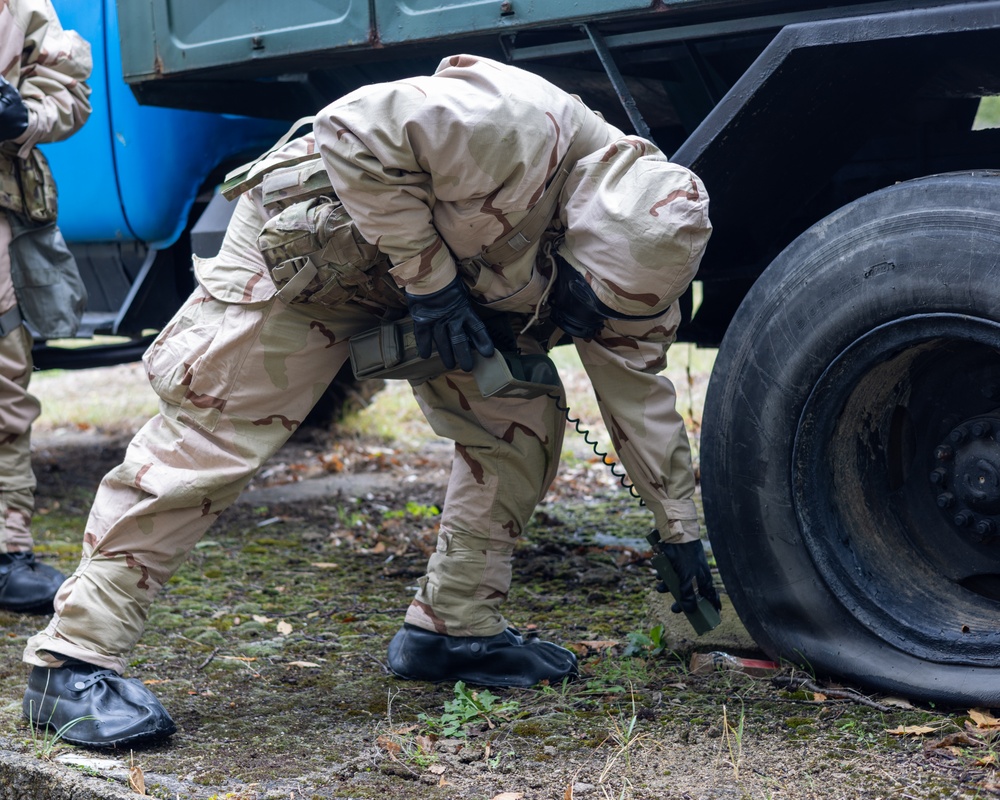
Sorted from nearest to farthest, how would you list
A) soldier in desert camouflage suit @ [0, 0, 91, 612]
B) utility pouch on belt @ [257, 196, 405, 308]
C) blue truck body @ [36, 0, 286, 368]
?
1. utility pouch on belt @ [257, 196, 405, 308]
2. soldier in desert camouflage suit @ [0, 0, 91, 612]
3. blue truck body @ [36, 0, 286, 368]

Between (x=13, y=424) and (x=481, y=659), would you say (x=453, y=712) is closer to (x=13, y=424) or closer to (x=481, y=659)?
(x=481, y=659)

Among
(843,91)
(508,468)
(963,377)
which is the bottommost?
→ (508,468)

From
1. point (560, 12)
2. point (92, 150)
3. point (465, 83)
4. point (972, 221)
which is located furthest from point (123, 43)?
point (972, 221)

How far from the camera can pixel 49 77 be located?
3383mm

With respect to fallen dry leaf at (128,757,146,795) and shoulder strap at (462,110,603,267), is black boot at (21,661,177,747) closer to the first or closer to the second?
fallen dry leaf at (128,757,146,795)

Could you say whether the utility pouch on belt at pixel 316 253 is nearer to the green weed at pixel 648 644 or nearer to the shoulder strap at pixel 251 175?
the shoulder strap at pixel 251 175

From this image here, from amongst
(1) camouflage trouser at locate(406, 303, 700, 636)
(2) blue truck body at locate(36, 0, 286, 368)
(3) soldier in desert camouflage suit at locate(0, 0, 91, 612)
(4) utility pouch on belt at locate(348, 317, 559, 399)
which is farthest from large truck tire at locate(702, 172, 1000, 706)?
(2) blue truck body at locate(36, 0, 286, 368)

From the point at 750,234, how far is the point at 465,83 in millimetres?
965

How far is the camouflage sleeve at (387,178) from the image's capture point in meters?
1.99

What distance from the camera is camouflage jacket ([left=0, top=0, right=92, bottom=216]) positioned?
326 centimetres

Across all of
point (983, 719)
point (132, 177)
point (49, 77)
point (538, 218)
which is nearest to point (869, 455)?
point (983, 719)

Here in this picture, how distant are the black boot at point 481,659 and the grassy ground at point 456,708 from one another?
1.9 inches

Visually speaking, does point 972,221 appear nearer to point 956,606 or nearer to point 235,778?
point 956,606

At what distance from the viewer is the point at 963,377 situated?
2271 millimetres
